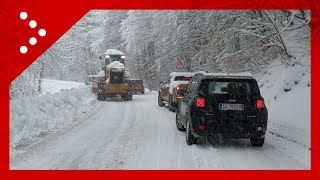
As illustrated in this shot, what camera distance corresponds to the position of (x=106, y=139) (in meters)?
9.45

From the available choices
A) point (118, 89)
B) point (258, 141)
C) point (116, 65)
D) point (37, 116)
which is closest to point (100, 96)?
point (118, 89)

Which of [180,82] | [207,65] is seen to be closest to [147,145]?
[180,82]

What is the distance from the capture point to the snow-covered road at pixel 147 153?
663 cm

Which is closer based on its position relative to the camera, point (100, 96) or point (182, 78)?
point (182, 78)

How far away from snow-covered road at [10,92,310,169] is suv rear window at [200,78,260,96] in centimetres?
122

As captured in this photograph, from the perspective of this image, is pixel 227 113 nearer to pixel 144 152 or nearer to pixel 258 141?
pixel 258 141

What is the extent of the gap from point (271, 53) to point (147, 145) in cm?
1197

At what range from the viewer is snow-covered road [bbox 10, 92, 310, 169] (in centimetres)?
663

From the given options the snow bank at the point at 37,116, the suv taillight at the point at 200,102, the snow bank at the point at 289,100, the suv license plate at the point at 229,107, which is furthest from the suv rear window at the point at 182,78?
the suv license plate at the point at 229,107

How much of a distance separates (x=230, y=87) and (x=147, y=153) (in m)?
2.40

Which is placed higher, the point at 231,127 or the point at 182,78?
the point at 182,78

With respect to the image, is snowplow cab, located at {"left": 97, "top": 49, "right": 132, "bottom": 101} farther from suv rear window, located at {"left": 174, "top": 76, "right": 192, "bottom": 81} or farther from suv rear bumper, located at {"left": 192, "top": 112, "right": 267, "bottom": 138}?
suv rear bumper, located at {"left": 192, "top": 112, "right": 267, "bottom": 138}

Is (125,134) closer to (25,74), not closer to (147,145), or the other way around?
(147,145)

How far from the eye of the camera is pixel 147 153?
7.62m
